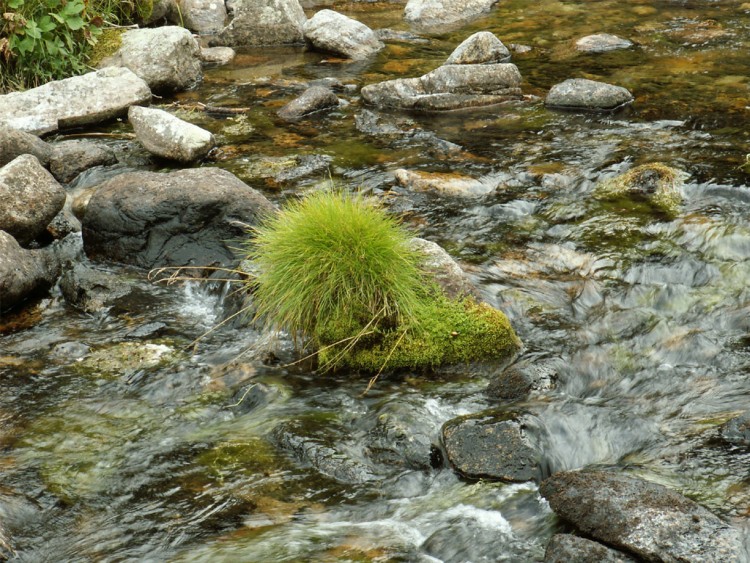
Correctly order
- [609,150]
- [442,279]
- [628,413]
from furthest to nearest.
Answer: [609,150] < [442,279] < [628,413]

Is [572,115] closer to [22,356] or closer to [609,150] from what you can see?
[609,150]

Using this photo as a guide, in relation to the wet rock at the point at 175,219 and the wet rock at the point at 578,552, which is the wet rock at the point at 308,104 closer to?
the wet rock at the point at 175,219

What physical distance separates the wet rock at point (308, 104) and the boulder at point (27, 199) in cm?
391

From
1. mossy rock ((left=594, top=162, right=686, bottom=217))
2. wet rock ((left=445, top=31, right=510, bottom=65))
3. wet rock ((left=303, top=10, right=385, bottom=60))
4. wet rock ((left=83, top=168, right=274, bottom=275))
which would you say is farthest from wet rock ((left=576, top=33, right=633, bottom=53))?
wet rock ((left=83, top=168, right=274, bottom=275))

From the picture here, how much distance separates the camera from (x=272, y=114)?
36.9 feet

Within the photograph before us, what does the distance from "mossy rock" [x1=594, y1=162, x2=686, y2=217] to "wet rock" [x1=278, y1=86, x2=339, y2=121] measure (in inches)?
176

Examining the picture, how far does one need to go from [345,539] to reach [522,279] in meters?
3.32

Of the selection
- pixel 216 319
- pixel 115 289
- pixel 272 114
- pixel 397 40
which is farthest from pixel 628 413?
pixel 397 40

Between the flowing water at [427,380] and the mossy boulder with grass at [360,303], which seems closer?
the flowing water at [427,380]

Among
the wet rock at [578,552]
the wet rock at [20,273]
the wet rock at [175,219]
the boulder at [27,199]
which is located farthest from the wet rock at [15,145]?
the wet rock at [578,552]

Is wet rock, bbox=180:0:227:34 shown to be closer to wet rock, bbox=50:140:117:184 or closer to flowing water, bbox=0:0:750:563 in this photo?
flowing water, bbox=0:0:750:563

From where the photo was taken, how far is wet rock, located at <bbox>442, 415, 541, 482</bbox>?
4719mm

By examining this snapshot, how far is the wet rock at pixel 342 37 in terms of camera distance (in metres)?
14.0

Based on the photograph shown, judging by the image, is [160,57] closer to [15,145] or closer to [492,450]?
[15,145]
